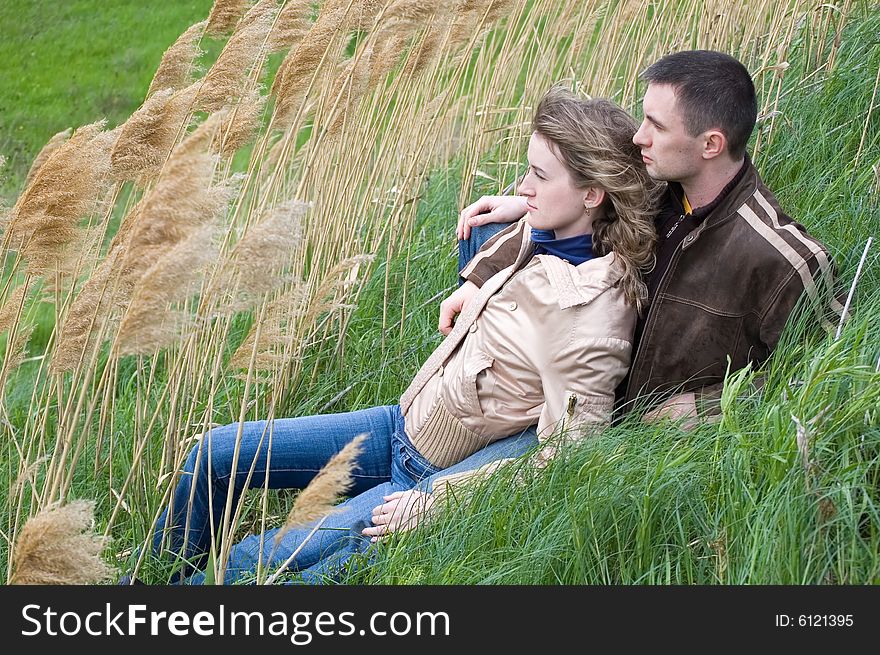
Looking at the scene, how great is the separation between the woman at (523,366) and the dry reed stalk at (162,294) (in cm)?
43

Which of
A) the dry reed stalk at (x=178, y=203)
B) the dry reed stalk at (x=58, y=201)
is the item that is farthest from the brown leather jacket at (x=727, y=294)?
the dry reed stalk at (x=58, y=201)

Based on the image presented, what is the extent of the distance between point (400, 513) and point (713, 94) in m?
1.07

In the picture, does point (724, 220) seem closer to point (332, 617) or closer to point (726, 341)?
point (726, 341)

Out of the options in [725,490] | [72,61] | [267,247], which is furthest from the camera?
[72,61]

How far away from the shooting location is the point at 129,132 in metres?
2.13

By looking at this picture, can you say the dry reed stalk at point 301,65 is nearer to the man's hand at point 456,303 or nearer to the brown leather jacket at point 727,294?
the man's hand at point 456,303

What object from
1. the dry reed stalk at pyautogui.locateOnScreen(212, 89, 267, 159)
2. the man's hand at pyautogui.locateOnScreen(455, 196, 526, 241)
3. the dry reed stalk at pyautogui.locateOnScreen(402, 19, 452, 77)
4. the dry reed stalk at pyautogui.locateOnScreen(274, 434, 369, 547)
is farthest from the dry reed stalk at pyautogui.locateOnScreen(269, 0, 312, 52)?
the dry reed stalk at pyautogui.locateOnScreen(274, 434, 369, 547)

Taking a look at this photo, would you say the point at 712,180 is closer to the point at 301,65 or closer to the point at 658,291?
the point at 658,291

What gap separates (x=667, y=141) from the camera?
6.98ft

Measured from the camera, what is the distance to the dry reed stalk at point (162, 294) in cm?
162

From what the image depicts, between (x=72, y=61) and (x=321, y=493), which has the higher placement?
(x=72, y=61)

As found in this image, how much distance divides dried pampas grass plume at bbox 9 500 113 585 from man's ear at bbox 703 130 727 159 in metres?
1.37

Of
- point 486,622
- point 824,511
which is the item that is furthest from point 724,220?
point 486,622

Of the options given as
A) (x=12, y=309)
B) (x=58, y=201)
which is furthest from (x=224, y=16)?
(x=12, y=309)
